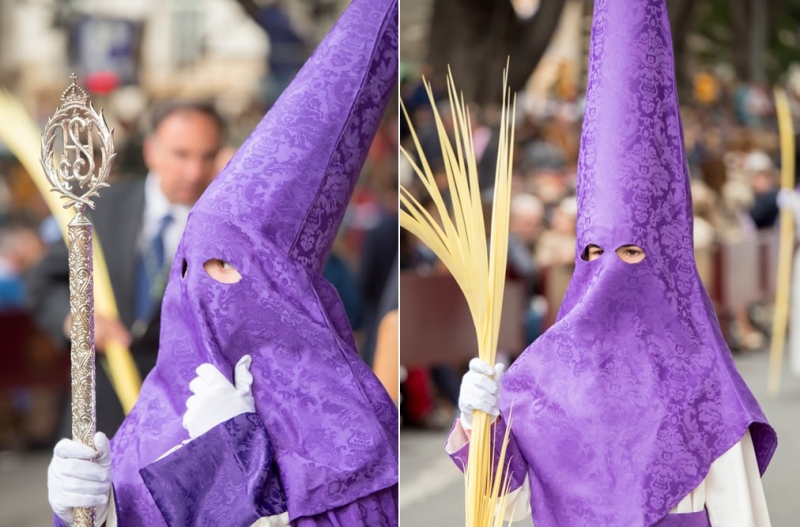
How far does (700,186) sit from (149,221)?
3027 millimetres

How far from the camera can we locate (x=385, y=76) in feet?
9.02

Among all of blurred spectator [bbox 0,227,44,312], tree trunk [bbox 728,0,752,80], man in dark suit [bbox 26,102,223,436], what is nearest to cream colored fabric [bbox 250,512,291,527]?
man in dark suit [bbox 26,102,223,436]

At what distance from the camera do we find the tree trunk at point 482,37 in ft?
→ 16.0

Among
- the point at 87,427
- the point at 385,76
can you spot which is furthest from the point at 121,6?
the point at 87,427

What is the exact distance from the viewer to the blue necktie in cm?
432

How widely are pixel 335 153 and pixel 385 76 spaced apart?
24 centimetres

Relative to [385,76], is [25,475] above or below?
below

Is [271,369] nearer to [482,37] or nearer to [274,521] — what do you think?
[274,521]

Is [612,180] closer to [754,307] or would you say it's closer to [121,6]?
[754,307]

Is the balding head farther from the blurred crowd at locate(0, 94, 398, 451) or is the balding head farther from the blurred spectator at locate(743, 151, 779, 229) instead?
the blurred spectator at locate(743, 151, 779, 229)

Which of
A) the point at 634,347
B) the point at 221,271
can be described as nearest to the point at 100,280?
the point at 221,271

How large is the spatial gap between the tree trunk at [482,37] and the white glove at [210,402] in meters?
2.51

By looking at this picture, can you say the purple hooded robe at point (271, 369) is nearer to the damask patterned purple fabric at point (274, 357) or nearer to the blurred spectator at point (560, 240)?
the damask patterned purple fabric at point (274, 357)

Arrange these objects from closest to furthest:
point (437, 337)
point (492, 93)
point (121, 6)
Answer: point (437, 337) → point (492, 93) → point (121, 6)
